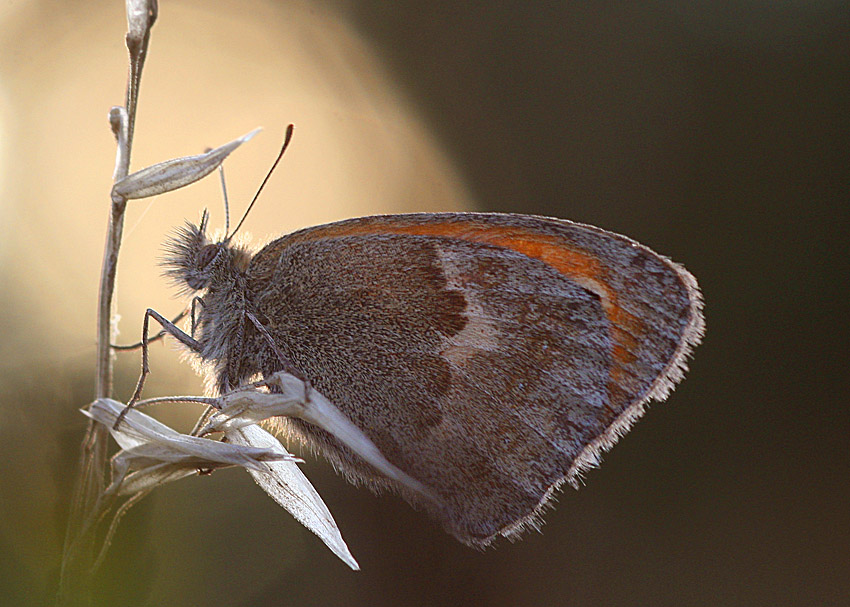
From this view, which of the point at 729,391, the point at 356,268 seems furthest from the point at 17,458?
the point at 729,391

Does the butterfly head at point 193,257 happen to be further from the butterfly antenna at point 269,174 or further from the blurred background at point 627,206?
the blurred background at point 627,206

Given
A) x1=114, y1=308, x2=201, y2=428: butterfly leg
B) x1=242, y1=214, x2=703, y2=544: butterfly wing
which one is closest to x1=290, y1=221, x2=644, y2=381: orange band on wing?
x1=242, y1=214, x2=703, y2=544: butterfly wing

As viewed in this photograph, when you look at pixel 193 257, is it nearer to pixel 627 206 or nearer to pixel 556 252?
pixel 556 252

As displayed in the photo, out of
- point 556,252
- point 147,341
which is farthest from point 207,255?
point 556,252

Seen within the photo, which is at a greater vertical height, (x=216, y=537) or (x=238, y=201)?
(x=238, y=201)

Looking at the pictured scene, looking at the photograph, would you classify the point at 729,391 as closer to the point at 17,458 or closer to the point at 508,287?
the point at 508,287

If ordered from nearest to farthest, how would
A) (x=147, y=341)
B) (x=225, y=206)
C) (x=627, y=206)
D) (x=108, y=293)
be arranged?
1. (x=108, y=293)
2. (x=147, y=341)
3. (x=225, y=206)
4. (x=627, y=206)
